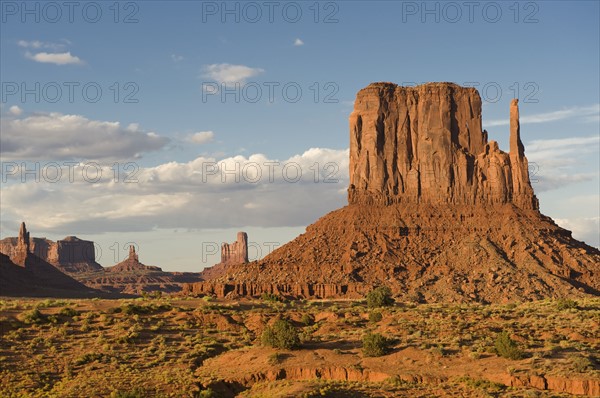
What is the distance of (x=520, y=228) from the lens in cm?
12388

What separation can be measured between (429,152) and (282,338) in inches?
3538

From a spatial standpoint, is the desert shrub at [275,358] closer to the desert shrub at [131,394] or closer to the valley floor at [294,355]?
the valley floor at [294,355]

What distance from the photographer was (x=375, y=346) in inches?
2051

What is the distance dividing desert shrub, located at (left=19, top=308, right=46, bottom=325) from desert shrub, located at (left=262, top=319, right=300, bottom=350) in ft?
62.2

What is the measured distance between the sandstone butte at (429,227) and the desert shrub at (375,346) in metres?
53.8

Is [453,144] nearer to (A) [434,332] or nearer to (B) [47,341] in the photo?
(A) [434,332]

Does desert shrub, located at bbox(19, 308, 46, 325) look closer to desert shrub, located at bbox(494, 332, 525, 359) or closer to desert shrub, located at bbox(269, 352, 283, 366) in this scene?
desert shrub, located at bbox(269, 352, 283, 366)

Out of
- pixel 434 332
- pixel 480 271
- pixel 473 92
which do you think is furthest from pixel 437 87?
pixel 434 332

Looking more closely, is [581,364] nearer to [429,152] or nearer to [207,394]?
[207,394]

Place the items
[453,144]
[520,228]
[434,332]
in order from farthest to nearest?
[453,144] < [520,228] < [434,332]

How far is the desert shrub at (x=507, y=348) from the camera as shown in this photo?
161ft

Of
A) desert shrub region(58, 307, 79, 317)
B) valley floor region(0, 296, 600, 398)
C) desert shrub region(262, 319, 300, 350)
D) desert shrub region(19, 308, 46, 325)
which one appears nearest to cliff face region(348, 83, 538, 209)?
valley floor region(0, 296, 600, 398)

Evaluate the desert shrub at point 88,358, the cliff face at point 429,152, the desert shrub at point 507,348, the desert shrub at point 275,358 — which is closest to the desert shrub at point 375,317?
the desert shrub at point 275,358

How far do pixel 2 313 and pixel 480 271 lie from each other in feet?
226
